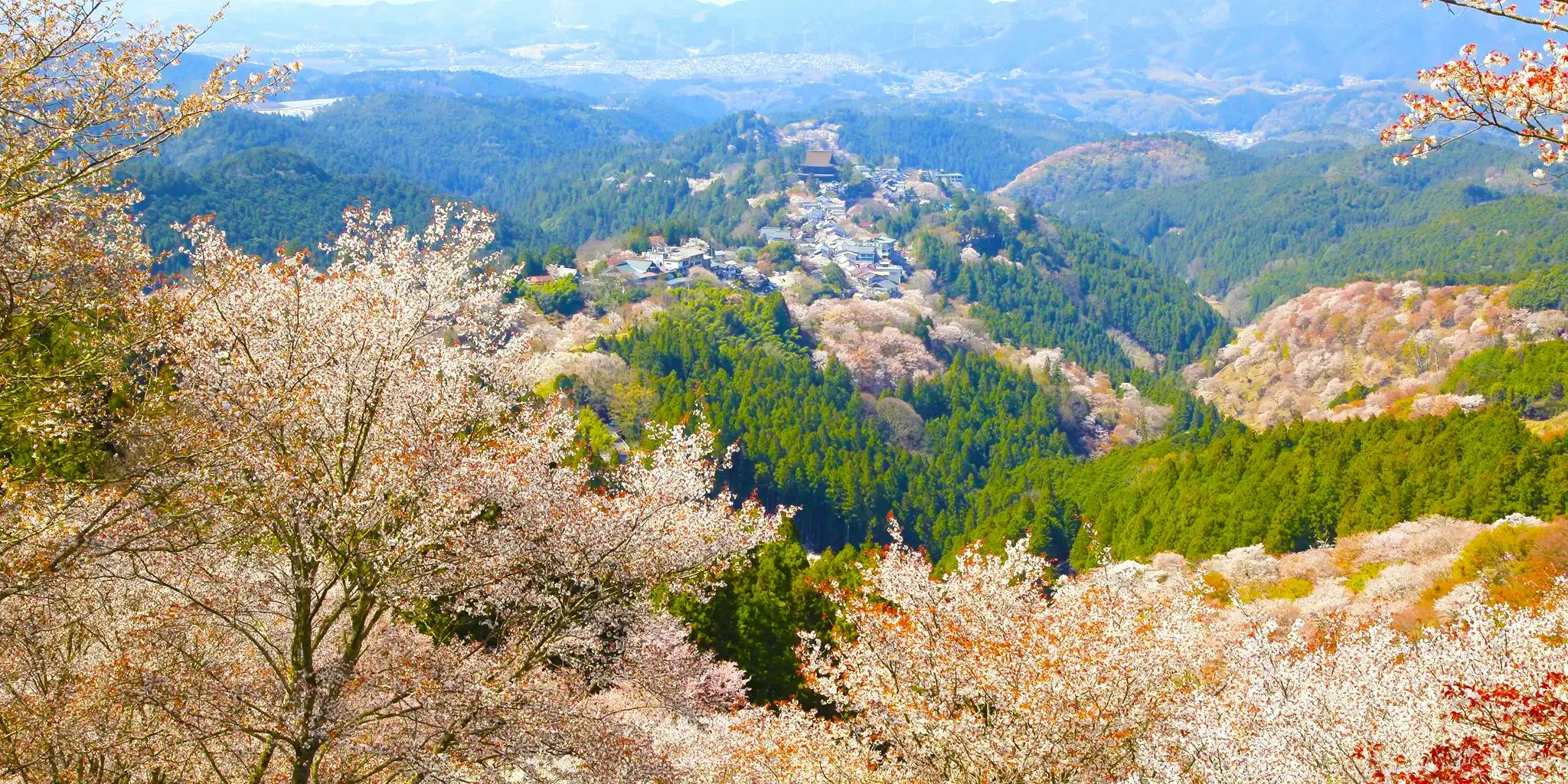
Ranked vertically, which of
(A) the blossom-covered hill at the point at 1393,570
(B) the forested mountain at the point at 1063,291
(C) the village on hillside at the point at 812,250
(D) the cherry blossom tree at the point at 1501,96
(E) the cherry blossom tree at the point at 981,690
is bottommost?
(B) the forested mountain at the point at 1063,291

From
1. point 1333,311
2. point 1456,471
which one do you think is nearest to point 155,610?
point 1456,471

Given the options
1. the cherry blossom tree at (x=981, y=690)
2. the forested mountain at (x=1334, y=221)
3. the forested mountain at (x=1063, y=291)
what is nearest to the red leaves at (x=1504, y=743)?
the cherry blossom tree at (x=981, y=690)

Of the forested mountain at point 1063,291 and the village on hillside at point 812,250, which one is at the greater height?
the village on hillside at point 812,250

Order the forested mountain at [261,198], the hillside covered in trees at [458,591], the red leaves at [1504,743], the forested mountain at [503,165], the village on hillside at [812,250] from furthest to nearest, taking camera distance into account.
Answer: the forested mountain at [503,165], the village on hillside at [812,250], the forested mountain at [261,198], the hillside covered in trees at [458,591], the red leaves at [1504,743]

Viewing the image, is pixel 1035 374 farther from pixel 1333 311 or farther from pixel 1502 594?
pixel 1502 594

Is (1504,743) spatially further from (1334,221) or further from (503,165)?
(503,165)

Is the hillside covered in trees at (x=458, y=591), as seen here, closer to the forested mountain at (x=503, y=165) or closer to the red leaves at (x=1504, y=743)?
the red leaves at (x=1504, y=743)
